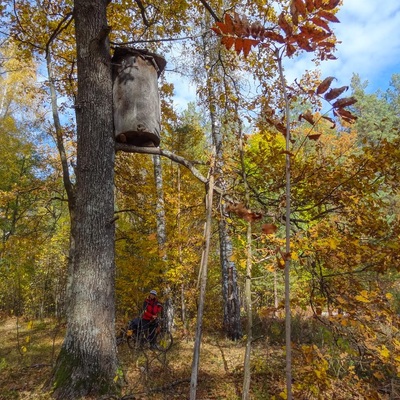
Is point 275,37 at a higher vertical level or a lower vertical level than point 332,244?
higher

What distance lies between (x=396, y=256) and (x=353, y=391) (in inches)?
63.6

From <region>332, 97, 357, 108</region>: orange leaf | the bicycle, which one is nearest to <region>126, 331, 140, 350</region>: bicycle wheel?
the bicycle

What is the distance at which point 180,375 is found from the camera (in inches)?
191

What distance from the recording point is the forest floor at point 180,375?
3.62 metres

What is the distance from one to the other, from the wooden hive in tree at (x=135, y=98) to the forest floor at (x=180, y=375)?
2.44 metres

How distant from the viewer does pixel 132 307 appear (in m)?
11.3

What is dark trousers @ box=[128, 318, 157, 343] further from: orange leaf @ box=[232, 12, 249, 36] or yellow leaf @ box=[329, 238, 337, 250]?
orange leaf @ box=[232, 12, 249, 36]

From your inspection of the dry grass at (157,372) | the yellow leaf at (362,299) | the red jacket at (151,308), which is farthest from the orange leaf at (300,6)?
the red jacket at (151,308)

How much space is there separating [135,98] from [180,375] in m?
4.06

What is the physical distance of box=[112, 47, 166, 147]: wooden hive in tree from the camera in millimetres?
→ 3809

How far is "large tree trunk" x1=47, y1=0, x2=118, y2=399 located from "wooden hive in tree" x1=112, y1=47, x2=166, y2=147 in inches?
5.0

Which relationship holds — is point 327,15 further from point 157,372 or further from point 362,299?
point 157,372

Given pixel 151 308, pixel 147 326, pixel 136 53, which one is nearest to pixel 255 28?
pixel 136 53

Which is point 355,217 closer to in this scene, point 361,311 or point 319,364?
point 361,311
